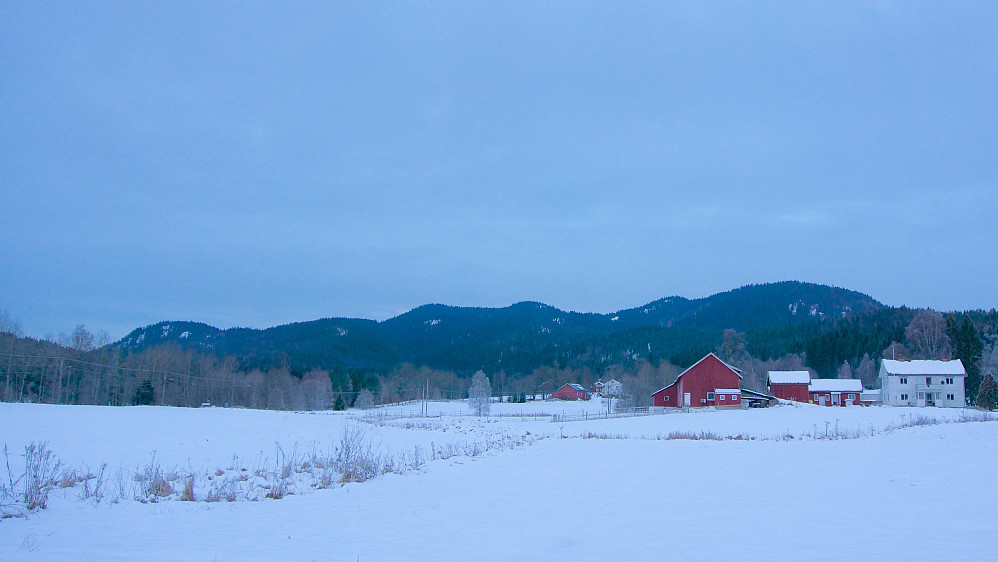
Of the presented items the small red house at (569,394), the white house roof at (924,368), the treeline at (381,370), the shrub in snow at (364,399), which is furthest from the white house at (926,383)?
the shrub in snow at (364,399)

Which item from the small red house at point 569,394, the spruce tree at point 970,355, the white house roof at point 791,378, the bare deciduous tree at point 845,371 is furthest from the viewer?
the small red house at point 569,394

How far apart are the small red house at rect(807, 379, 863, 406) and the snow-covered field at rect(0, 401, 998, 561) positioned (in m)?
68.5

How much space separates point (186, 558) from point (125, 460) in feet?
38.4

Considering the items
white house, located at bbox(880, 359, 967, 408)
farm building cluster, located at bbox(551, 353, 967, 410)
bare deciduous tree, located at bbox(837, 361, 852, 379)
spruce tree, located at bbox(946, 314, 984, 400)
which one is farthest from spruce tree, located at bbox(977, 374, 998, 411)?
bare deciduous tree, located at bbox(837, 361, 852, 379)

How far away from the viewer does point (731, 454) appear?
20766 millimetres

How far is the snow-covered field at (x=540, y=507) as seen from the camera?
25.4ft

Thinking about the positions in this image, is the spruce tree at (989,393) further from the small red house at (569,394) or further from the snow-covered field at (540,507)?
the small red house at (569,394)

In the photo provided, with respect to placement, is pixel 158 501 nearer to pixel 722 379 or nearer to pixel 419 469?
pixel 419 469

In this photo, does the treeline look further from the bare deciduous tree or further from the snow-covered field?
the snow-covered field

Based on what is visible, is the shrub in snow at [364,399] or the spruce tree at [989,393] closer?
the spruce tree at [989,393]

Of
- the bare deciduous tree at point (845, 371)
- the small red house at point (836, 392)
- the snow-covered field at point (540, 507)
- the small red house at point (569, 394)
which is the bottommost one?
the small red house at point (569, 394)

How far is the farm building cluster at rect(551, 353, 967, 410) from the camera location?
218ft

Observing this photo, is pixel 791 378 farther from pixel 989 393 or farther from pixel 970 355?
pixel 989 393

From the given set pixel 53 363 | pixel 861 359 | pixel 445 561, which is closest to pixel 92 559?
pixel 445 561
